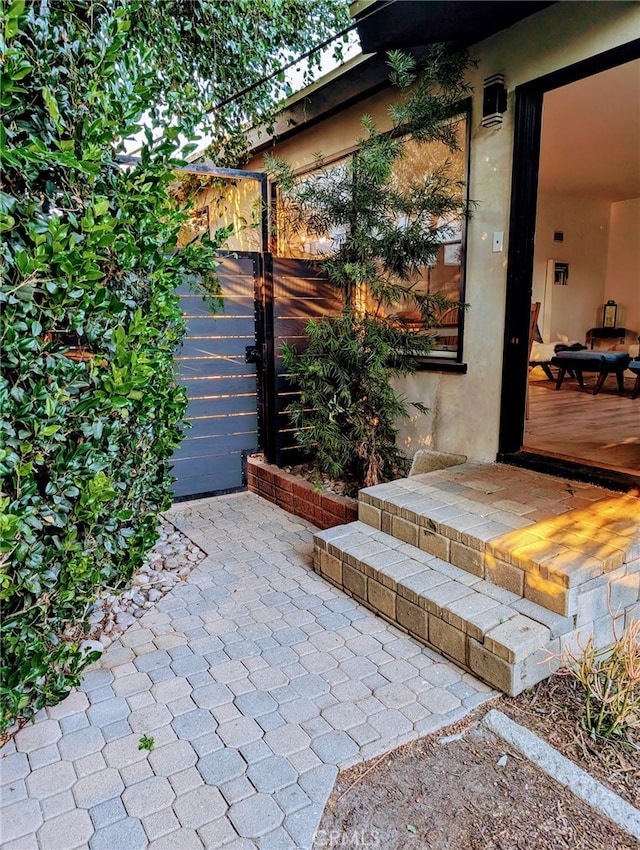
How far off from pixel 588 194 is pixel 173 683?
1007 centimetres

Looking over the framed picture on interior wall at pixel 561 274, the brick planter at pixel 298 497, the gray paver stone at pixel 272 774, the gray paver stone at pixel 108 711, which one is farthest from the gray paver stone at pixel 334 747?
the framed picture on interior wall at pixel 561 274

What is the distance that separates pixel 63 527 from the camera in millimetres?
2021

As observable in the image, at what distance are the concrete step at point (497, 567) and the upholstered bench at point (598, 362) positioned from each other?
4.16m

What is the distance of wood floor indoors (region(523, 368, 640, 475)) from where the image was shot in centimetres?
389

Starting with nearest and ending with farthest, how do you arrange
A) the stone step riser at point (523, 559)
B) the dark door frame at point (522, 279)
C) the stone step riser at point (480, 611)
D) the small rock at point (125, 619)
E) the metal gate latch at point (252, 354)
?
the stone step riser at point (480, 611), the stone step riser at point (523, 559), the small rock at point (125, 619), the dark door frame at point (522, 279), the metal gate latch at point (252, 354)

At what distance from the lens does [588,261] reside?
10.0 m

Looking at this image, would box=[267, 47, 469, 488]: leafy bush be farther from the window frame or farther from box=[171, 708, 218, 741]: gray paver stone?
box=[171, 708, 218, 741]: gray paver stone

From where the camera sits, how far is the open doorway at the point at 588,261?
15.0 feet

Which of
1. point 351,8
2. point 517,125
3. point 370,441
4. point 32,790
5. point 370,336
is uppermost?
point 351,8

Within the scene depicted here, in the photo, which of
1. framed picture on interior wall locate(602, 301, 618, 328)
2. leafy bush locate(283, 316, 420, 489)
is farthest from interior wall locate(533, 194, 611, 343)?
leafy bush locate(283, 316, 420, 489)

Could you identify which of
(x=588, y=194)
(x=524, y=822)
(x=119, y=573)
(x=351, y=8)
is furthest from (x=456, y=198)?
(x=588, y=194)

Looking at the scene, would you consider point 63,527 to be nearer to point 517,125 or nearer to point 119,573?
point 119,573

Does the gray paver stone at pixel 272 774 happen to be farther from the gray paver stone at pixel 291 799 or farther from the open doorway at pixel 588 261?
the open doorway at pixel 588 261

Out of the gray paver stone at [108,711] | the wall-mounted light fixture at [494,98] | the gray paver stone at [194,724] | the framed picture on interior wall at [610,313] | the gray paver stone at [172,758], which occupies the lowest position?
the gray paver stone at [108,711]
